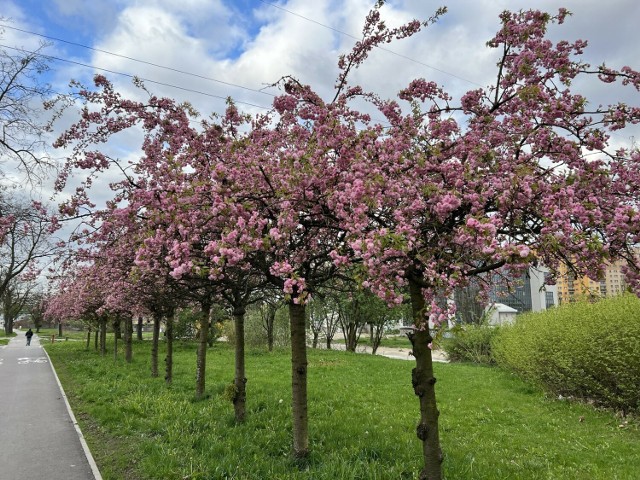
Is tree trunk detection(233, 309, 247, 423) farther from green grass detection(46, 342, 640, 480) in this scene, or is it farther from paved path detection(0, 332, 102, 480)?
paved path detection(0, 332, 102, 480)

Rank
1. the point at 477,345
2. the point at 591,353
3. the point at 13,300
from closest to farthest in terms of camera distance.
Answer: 1. the point at 591,353
2. the point at 477,345
3. the point at 13,300

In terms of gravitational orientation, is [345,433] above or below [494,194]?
below

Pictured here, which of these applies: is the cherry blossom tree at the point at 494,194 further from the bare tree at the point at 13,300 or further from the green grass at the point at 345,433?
the bare tree at the point at 13,300

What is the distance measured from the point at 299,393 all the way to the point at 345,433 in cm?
167

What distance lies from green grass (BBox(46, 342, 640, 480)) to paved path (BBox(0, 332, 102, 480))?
29cm

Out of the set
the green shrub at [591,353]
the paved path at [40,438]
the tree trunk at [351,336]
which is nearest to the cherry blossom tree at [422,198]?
the paved path at [40,438]

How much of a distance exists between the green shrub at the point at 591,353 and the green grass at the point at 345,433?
598 millimetres

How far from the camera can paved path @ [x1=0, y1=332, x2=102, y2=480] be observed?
6242 mm

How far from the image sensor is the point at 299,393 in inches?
246

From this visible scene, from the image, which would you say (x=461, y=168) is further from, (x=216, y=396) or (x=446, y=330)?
(x=216, y=396)

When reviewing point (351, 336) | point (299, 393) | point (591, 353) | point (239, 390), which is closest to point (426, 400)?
point (299, 393)

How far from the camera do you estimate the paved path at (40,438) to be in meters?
6.24

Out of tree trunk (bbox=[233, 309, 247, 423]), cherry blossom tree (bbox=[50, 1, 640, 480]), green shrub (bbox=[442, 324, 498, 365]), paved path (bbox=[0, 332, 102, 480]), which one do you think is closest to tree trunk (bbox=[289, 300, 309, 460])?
cherry blossom tree (bbox=[50, 1, 640, 480])

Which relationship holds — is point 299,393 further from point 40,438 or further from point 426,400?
point 40,438
